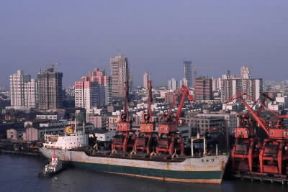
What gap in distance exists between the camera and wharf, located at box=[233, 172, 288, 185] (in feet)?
40.4

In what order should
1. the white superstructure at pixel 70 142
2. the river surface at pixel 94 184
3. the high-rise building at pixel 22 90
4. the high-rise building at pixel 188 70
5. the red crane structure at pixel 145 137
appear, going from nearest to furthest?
the river surface at pixel 94 184
the red crane structure at pixel 145 137
the white superstructure at pixel 70 142
the high-rise building at pixel 22 90
the high-rise building at pixel 188 70

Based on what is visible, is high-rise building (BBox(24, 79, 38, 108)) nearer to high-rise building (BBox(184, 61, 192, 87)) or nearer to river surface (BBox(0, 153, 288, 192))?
river surface (BBox(0, 153, 288, 192))

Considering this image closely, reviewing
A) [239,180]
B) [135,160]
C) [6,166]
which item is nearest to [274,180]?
[239,180]

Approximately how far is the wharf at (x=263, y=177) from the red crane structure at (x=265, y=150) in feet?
0.41

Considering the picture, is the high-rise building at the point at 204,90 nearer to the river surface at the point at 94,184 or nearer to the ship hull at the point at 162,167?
the ship hull at the point at 162,167

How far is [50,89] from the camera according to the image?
3609cm

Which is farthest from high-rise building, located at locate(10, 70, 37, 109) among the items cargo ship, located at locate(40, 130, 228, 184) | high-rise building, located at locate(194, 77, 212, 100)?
cargo ship, located at locate(40, 130, 228, 184)

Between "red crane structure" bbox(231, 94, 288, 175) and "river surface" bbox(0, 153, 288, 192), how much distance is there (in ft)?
1.52

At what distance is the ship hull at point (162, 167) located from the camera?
41.6ft

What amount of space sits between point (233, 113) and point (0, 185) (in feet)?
47.0

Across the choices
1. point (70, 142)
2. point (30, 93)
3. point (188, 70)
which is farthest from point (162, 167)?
point (188, 70)

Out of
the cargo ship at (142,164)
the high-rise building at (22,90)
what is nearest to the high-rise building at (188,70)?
the high-rise building at (22,90)

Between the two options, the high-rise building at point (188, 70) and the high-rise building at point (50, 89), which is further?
the high-rise building at point (188, 70)

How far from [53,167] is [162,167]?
2.84m
